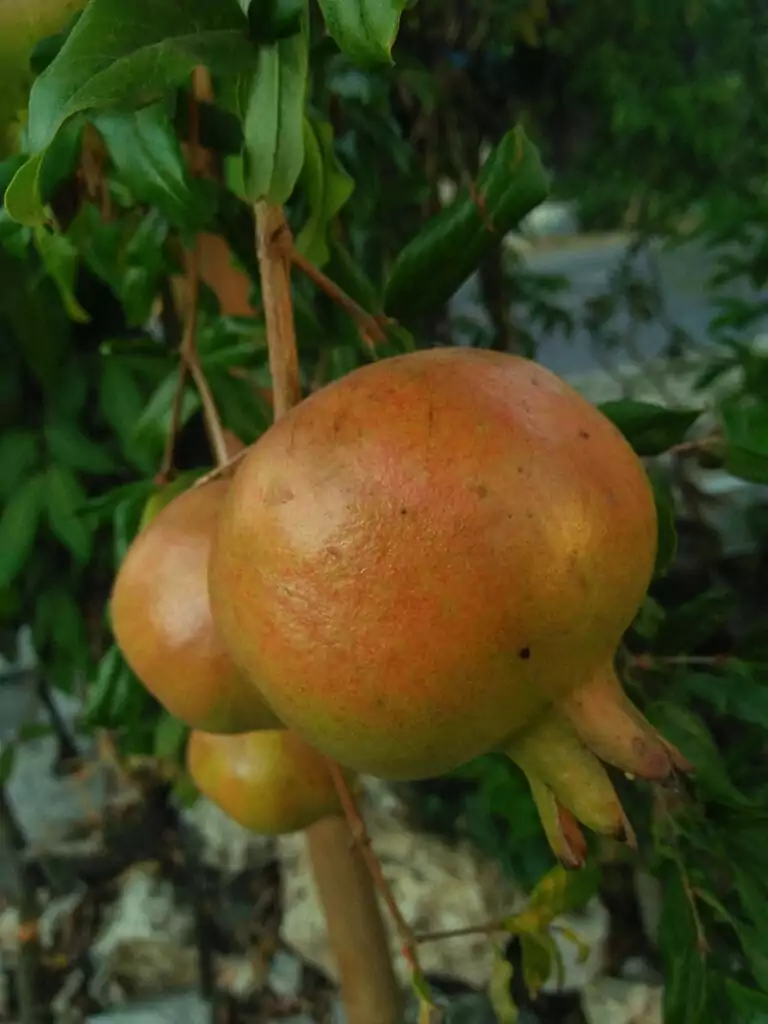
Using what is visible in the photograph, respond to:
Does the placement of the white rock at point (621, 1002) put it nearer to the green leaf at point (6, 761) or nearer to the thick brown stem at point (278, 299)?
the green leaf at point (6, 761)

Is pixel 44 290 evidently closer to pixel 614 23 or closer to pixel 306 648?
pixel 306 648

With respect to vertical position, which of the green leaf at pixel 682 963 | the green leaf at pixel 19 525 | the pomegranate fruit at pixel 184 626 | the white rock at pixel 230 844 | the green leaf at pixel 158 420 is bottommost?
the white rock at pixel 230 844

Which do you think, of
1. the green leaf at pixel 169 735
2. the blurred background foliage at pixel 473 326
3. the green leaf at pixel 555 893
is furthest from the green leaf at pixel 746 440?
the green leaf at pixel 169 735

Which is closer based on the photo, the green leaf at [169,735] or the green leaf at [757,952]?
the green leaf at [757,952]

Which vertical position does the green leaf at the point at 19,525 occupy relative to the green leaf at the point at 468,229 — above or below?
below

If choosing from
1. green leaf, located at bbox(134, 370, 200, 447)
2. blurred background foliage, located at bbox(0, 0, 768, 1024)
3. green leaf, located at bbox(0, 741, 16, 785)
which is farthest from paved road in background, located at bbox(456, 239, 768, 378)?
green leaf, located at bbox(134, 370, 200, 447)

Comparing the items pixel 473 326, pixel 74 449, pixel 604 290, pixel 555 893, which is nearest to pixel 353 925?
pixel 555 893

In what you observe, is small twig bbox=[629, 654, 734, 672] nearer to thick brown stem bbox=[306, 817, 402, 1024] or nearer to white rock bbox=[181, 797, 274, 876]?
thick brown stem bbox=[306, 817, 402, 1024]

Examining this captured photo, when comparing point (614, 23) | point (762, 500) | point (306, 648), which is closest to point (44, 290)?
point (306, 648)

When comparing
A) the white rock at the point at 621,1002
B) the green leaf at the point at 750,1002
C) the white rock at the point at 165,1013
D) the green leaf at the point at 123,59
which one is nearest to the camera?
the green leaf at the point at 123,59
